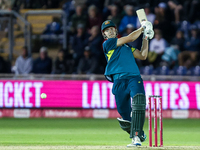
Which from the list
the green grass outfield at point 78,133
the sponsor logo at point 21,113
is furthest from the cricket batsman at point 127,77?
the sponsor logo at point 21,113

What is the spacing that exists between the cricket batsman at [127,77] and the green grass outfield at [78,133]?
53cm

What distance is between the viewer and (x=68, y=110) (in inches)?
597

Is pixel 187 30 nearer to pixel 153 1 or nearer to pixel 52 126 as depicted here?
pixel 153 1

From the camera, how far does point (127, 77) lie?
7.74 m

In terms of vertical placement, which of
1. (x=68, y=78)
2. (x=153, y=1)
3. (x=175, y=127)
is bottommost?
(x=175, y=127)

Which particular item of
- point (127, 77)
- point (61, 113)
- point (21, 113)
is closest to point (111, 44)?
point (127, 77)

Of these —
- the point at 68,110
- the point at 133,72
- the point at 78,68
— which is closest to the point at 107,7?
the point at 78,68

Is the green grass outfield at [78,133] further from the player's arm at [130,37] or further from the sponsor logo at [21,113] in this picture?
the player's arm at [130,37]

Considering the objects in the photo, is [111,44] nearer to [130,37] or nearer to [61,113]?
[130,37]

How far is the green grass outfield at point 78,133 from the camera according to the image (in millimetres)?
8797

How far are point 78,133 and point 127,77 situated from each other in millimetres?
3870

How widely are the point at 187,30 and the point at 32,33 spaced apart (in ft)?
19.6

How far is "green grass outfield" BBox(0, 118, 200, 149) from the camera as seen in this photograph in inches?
346

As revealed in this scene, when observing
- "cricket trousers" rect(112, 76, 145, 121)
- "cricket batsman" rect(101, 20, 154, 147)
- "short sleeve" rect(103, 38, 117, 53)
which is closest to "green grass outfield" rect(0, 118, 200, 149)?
"cricket batsman" rect(101, 20, 154, 147)
